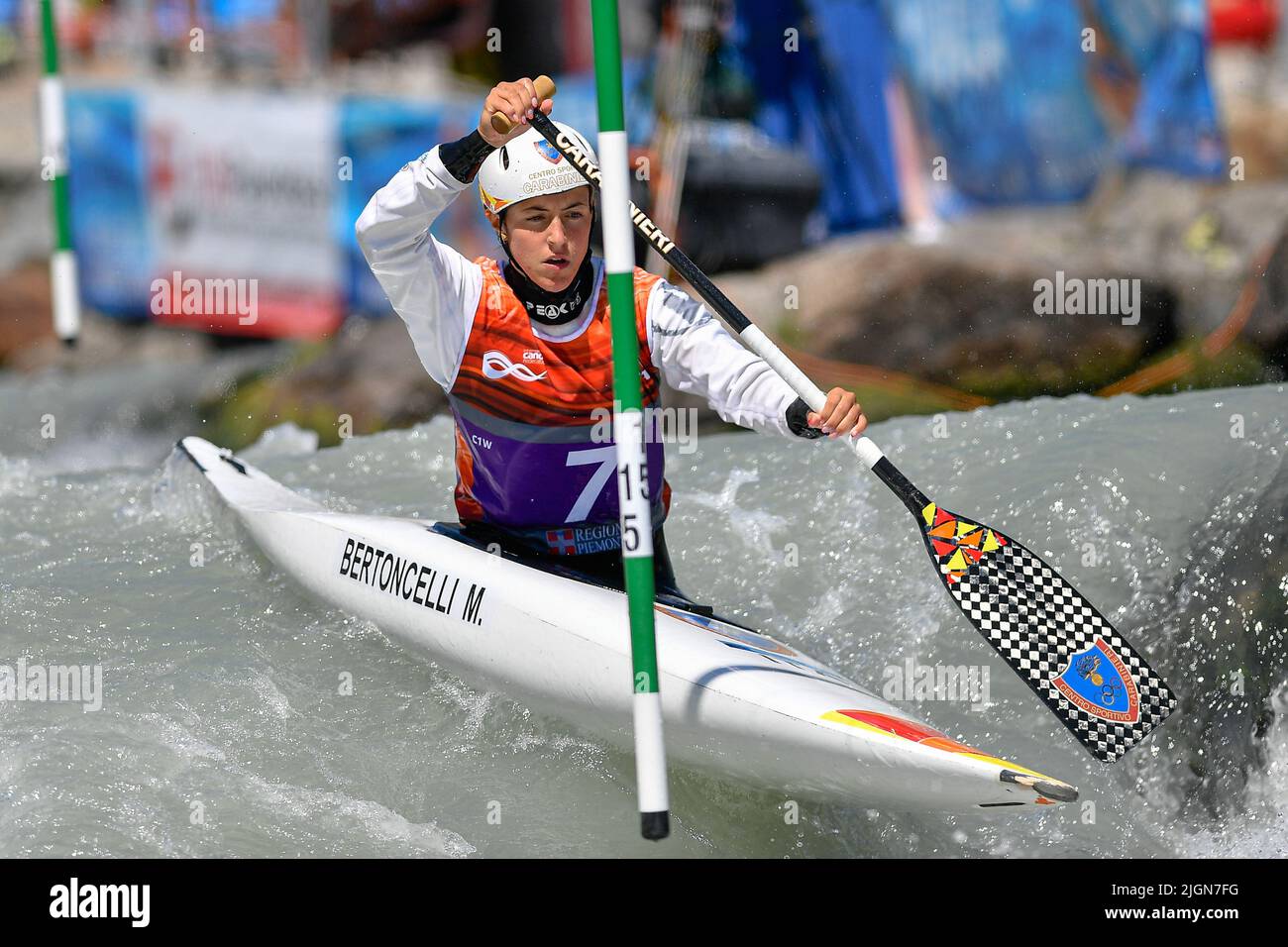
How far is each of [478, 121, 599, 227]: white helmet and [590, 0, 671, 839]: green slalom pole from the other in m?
0.67

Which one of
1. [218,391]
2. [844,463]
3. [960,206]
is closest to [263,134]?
[218,391]

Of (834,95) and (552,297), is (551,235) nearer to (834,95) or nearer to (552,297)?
(552,297)

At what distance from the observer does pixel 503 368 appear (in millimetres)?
3990

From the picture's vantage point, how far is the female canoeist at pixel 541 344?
374 cm

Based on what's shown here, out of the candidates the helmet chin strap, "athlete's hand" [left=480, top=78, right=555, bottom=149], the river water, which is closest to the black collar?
the helmet chin strap

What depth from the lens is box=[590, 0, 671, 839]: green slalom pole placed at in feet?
10.0

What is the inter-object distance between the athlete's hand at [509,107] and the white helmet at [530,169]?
30cm

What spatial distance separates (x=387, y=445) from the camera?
23.0 ft

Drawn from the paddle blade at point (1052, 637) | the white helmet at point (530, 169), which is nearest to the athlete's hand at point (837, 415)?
the paddle blade at point (1052, 637)

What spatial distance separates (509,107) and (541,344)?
76 cm

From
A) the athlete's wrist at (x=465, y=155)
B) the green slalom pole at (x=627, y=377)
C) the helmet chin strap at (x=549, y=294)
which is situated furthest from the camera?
the helmet chin strap at (x=549, y=294)

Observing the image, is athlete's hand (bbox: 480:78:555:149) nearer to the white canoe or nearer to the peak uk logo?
the peak uk logo

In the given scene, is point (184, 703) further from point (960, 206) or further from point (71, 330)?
point (960, 206)

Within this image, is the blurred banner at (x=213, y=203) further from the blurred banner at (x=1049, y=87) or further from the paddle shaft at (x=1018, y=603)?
the paddle shaft at (x=1018, y=603)
